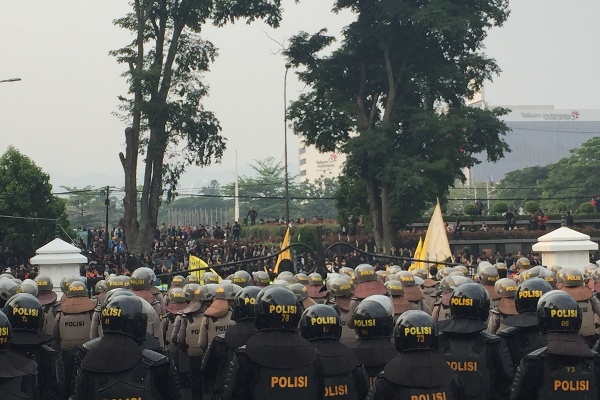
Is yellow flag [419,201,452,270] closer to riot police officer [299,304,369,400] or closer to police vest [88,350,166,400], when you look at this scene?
riot police officer [299,304,369,400]

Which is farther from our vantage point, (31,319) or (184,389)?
(184,389)

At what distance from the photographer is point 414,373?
7.74 m

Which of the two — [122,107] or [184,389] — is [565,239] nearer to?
[184,389]

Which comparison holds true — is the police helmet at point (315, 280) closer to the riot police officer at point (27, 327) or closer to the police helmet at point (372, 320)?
the riot police officer at point (27, 327)

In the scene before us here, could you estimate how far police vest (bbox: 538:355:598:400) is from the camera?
835 cm

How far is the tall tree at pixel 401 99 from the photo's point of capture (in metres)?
44.5

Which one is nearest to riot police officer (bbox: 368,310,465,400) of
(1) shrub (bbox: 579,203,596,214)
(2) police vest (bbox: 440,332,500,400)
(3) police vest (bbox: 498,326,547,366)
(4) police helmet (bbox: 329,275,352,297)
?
(2) police vest (bbox: 440,332,500,400)

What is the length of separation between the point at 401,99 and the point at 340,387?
38.6 metres

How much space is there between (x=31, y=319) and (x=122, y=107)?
3144 centimetres

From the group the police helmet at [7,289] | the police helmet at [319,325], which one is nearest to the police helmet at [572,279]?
the police helmet at [319,325]

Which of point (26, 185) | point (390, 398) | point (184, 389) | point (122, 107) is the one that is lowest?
point (184, 389)

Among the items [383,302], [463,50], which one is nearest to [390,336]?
[383,302]

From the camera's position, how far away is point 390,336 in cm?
941

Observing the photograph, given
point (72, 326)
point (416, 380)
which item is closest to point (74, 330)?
point (72, 326)
